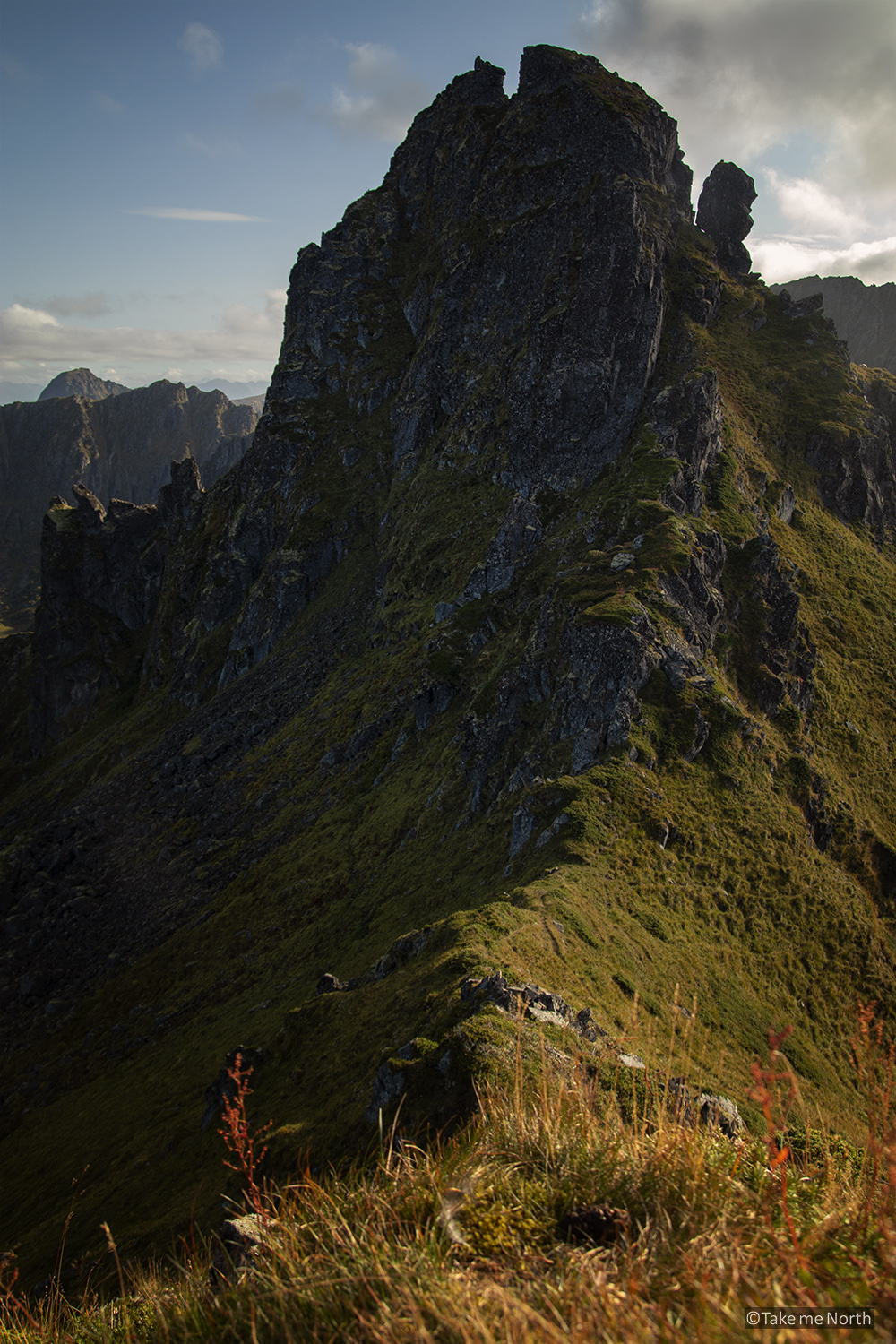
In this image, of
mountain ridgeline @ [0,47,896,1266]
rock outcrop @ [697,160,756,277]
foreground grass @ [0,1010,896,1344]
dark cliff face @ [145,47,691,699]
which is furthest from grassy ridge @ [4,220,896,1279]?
rock outcrop @ [697,160,756,277]

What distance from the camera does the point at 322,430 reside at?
96.5 m

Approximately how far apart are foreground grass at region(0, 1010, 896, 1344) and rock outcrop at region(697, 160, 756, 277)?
10241 cm

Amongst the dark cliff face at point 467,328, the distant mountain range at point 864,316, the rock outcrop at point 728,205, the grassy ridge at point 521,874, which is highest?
the distant mountain range at point 864,316

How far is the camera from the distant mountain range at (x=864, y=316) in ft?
538

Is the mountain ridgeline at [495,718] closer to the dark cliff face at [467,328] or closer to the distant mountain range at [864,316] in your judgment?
the dark cliff face at [467,328]

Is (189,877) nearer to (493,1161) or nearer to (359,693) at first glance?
(359,693)

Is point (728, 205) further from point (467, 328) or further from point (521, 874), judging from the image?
point (521, 874)

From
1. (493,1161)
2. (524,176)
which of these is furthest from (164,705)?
(493,1161)

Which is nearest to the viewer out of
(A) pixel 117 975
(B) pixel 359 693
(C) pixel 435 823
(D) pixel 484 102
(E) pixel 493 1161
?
(E) pixel 493 1161

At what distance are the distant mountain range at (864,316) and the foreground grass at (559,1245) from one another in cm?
20354

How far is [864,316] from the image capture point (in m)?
168

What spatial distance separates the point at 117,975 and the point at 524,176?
87749mm

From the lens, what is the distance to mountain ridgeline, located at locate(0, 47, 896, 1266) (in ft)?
76.8

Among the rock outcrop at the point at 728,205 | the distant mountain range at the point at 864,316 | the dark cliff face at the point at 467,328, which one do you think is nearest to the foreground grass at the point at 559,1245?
the dark cliff face at the point at 467,328
